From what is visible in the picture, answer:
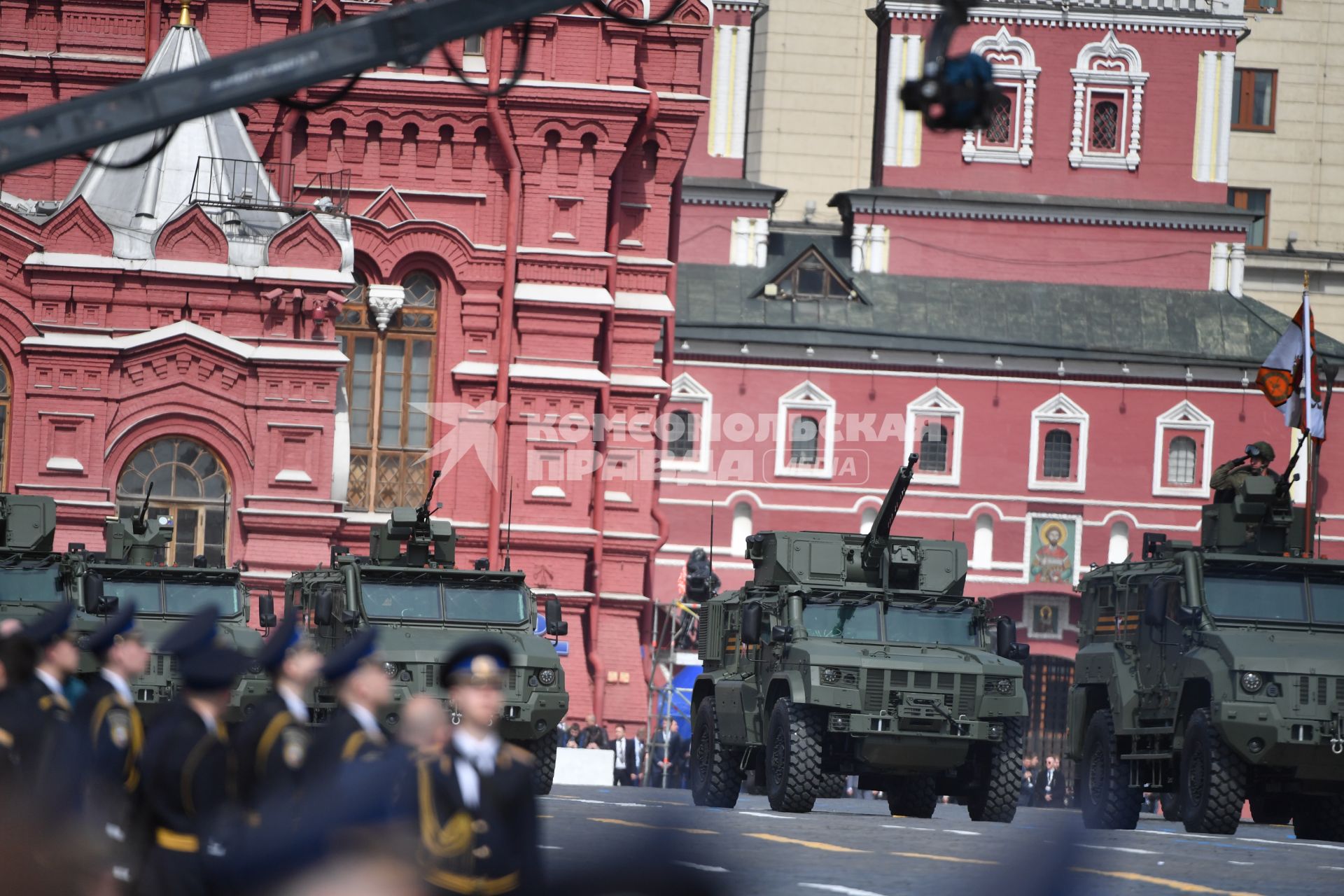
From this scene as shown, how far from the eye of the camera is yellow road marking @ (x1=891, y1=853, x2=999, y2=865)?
15.7 metres

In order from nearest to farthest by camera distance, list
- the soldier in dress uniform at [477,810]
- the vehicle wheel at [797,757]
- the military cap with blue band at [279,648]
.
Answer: the soldier in dress uniform at [477,810], the military cap with blue band at [279,648], the vehicle wheel at [797,757]

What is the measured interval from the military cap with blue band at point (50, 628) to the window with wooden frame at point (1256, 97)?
222ft

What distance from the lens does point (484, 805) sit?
7754 millimetres

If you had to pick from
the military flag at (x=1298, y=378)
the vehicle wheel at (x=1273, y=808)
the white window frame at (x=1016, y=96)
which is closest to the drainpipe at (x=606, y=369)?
the military flag at (x=1298, y=378)

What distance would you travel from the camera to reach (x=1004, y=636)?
2253cm

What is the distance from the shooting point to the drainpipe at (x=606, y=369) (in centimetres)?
3747

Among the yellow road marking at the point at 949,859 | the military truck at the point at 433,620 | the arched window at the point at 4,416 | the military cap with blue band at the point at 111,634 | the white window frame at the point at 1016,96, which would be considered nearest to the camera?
the military cap with blue band at the point at 111,634

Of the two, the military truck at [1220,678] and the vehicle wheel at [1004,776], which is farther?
the vehicle wheel at [1004,776]

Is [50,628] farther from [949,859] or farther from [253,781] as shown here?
[949,859]

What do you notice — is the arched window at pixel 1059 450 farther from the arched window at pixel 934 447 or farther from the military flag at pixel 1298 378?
the military flag at pixel 1298 378

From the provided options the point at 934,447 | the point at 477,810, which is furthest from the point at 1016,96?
the point at 477,810

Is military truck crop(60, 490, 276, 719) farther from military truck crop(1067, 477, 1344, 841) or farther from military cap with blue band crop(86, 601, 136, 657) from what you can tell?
military cap with blue band crop(86, 601, 136, 657)

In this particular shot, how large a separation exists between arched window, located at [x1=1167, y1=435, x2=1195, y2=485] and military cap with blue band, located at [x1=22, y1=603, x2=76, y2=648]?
4856cm

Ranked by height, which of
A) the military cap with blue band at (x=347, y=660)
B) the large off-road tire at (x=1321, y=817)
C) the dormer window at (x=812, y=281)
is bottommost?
the large off-road tire at (x=1321, y=817)
